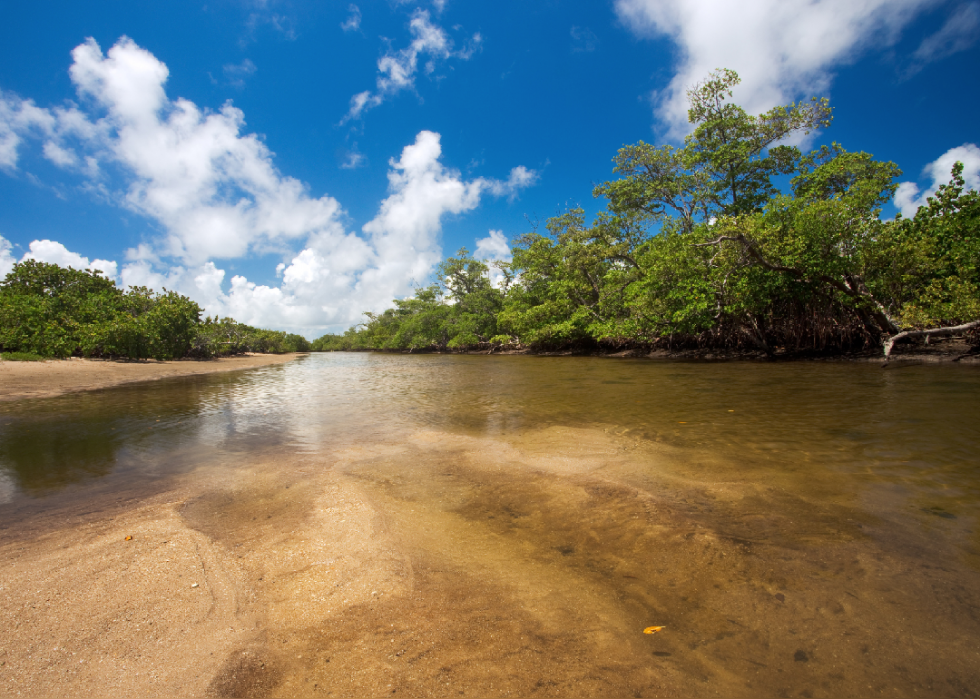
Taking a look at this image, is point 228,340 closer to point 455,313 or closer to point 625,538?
point 455,313

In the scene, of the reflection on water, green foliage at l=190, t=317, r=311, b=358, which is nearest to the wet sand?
the reflection on water

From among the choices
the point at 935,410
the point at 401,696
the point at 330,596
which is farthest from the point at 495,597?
the point at 935,410

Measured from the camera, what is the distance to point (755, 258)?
624 inches

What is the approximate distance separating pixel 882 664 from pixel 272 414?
29.0 ft

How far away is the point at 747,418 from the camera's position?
6277 millimetres

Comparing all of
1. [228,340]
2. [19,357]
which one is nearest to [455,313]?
[228,340]

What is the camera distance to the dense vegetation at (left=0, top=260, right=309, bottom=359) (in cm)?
1825

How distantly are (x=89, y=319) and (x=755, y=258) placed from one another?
3407cm

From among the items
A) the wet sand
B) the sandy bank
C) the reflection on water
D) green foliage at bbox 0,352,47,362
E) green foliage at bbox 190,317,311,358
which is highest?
green foliage at bbox 190,317,311,358

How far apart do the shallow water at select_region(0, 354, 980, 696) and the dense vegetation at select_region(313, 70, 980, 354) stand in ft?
34.3

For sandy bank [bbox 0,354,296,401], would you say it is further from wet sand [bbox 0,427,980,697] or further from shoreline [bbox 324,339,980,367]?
shoreline [bbox 324,339,980,367]

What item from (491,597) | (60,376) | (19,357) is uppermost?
(19,357)

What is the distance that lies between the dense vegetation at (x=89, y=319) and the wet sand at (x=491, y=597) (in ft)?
74.3

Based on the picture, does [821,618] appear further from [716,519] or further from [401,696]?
[401,696]
